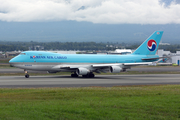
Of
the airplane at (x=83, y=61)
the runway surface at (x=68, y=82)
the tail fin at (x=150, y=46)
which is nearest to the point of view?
the runway surface at (x=68, y=82)

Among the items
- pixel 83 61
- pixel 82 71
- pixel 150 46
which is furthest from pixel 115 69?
pixel 150 46

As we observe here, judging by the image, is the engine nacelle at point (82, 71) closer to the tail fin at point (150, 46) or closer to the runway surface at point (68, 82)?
the runway surface at point (68, 82)

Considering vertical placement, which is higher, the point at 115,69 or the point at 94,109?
the point at 115,69

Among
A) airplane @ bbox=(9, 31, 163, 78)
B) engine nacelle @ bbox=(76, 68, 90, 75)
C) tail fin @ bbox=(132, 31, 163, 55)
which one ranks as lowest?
engine nacelle @ bbox=(76, 68, 90, 75)

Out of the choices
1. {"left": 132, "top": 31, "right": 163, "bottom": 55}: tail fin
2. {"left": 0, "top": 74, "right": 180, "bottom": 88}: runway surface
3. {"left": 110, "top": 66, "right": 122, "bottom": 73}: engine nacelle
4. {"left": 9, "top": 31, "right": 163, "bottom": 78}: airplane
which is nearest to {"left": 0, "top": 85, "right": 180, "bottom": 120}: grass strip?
{"left": 0, "top": 74, "right": 180, "bottom": 88}: runway surface

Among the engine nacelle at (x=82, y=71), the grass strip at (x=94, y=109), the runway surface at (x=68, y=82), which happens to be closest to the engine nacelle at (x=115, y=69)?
the engine nacelle at (x=82, y=71)

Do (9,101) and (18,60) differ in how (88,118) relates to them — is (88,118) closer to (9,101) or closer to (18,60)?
(9,101)

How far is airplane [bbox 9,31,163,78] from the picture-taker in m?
39.2

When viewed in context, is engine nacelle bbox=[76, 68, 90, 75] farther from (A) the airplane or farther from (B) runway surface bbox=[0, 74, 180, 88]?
(B) runway surface bbox=[0, 74, 180, 88]

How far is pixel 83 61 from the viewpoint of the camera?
42.4 metres

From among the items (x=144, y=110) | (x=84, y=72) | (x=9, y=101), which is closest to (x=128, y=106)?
(x=144, y=110)

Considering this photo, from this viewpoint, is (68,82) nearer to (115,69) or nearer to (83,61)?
(83,61)

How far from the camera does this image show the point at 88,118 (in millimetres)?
13086

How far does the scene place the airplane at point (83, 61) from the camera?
129 ft
